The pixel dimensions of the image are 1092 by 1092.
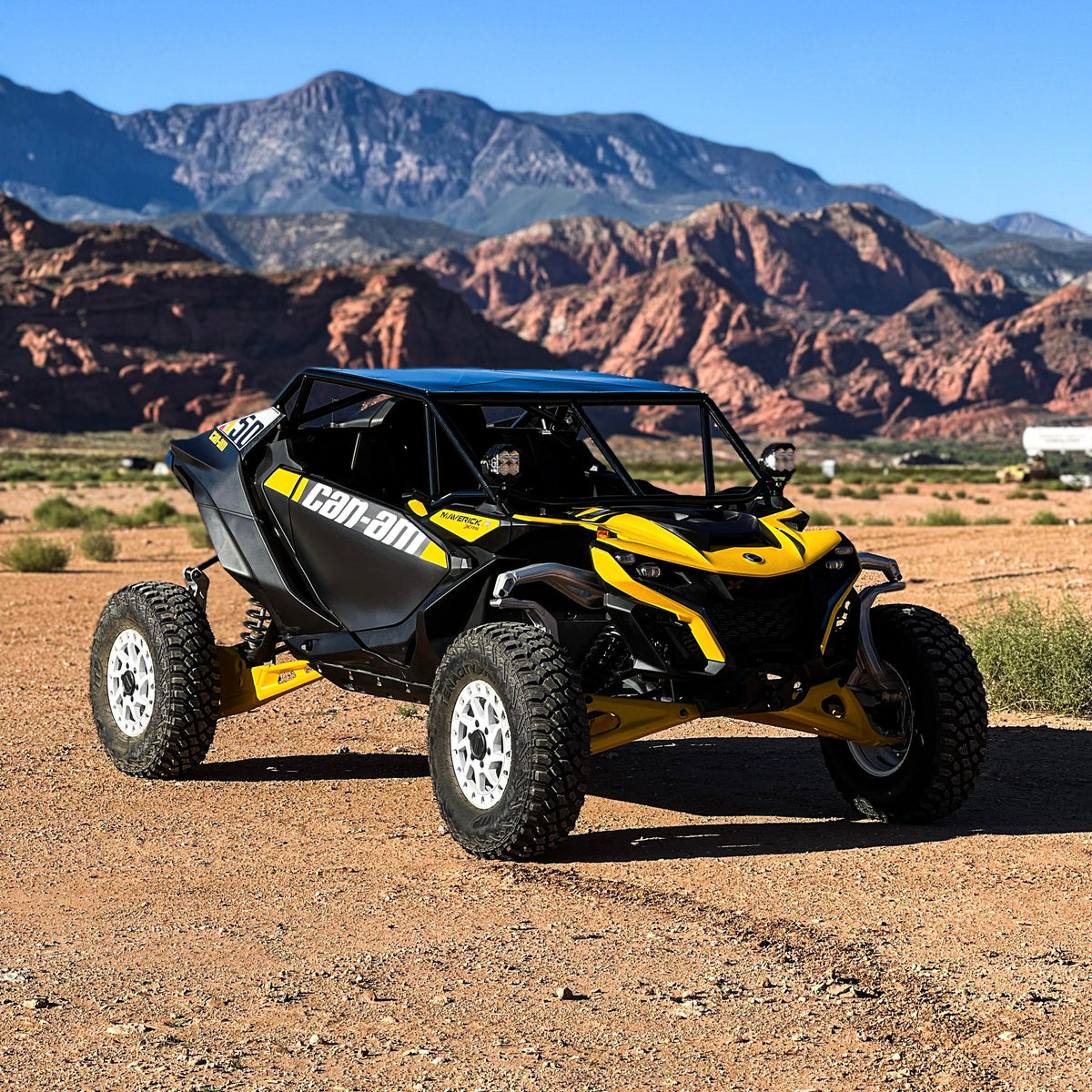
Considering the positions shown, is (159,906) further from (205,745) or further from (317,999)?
(205,745)

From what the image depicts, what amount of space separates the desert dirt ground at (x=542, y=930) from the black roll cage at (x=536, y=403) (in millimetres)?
1579

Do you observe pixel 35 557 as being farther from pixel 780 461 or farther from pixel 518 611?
pixel 780 461

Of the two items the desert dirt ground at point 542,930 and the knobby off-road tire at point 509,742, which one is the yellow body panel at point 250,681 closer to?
the desert dirt ground at point 542,930

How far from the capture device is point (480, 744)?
7121mm

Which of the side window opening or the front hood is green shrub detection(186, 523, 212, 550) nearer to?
the side window opening

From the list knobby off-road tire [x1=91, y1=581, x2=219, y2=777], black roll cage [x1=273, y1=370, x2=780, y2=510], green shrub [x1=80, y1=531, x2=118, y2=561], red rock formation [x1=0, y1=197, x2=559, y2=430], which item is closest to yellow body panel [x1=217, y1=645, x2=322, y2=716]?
knobby off-road tire [x1=91, y1=581, x2=219, y2=777]

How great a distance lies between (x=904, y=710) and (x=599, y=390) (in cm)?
216

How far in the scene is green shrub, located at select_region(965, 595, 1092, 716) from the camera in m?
11.4

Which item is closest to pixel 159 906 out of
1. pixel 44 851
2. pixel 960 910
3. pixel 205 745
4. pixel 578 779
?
pixel 44 851

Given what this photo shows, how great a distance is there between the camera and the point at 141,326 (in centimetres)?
16825

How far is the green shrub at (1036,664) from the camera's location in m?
11.4

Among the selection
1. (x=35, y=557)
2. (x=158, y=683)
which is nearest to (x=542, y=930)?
(x=158, y=683)

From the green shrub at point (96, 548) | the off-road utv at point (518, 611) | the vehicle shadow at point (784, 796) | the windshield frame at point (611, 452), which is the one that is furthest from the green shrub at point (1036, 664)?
the green shrub at point (96, 548)

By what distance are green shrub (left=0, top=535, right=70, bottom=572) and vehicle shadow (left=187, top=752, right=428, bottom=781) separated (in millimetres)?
14236
